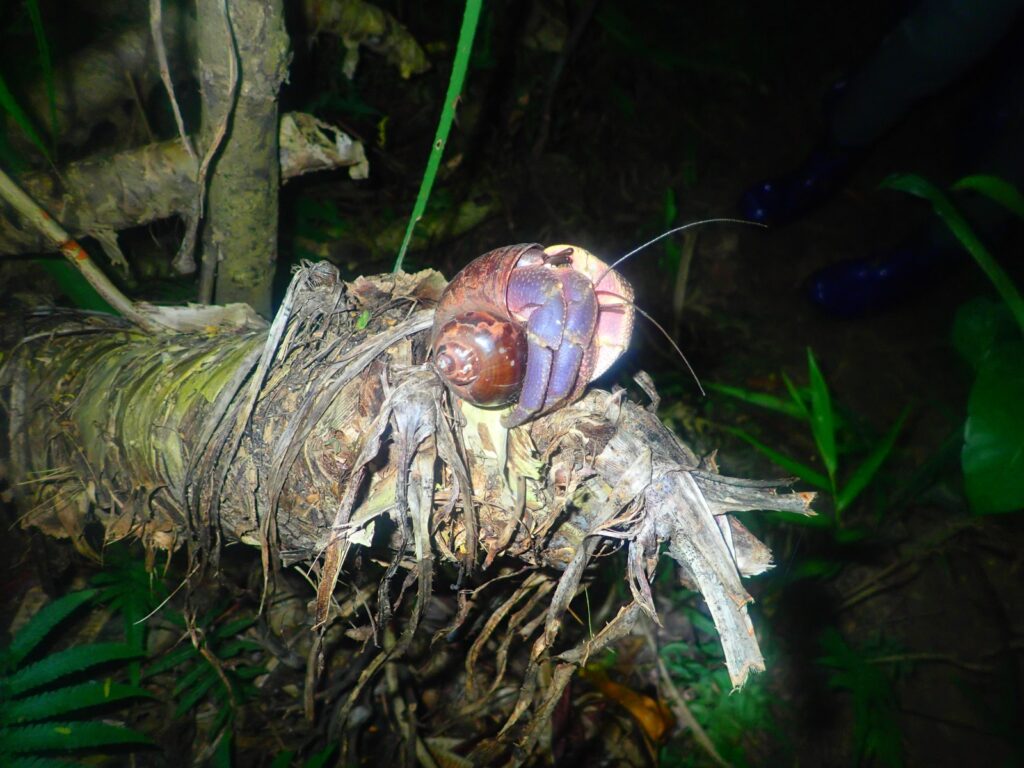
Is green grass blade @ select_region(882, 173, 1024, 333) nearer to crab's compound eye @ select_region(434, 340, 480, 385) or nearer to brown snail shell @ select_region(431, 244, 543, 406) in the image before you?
brown snail shell @ select_region(431, 244, 543, 406)

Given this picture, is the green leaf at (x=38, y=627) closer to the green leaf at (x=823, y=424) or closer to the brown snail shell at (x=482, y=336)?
the brown snail shell at (x=482, y=336)

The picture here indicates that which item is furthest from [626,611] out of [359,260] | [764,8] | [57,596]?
[764,8]

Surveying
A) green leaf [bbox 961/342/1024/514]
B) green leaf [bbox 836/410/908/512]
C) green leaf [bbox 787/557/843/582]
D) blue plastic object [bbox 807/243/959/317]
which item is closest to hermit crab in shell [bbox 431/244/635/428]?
green leaf [bbox 961/342/1024/514]

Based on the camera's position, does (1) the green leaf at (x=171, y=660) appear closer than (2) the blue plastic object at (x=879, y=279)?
Yes

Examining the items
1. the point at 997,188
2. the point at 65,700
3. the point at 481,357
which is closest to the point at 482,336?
the point at 481,357

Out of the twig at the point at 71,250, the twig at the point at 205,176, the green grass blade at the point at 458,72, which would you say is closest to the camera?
the green grass blade at the point at 458,72

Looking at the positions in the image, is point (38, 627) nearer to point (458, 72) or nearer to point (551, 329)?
point (551, 329)

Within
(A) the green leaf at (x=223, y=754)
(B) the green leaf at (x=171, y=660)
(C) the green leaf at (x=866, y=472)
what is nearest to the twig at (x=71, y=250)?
(B) the green leaf at (x=171, y=660)
